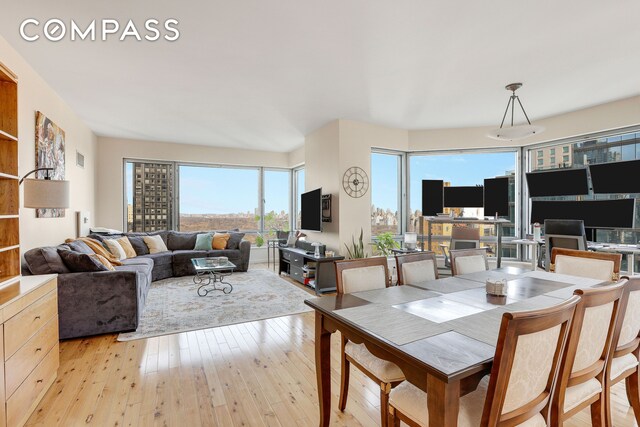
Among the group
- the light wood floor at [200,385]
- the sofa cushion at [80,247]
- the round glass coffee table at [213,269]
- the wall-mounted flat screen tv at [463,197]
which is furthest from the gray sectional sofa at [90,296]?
the wall-mounted flat screen tv at [463,197]

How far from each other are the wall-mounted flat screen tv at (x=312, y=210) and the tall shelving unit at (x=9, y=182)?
3881mm

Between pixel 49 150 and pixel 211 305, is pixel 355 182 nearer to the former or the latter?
pixel 211 305

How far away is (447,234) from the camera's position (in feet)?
19.2

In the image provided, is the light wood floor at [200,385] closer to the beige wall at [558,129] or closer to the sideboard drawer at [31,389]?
the sideboard drawer at [31,389]

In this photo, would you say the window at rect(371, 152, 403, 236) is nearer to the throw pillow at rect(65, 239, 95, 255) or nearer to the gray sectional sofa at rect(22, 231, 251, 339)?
the gray sectional sofa at rect(22, 231, 251, 339)

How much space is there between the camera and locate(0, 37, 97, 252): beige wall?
319 cm

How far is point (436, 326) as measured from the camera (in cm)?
144

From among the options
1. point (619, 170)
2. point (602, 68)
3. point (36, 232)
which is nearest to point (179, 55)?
point (36, 232)

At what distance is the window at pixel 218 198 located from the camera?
7316mm

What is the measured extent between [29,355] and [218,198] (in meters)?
5.89

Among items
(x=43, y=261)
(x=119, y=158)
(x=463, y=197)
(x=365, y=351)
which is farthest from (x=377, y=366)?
(x=119, y=158)

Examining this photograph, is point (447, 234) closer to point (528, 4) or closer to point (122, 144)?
point (528, 4)

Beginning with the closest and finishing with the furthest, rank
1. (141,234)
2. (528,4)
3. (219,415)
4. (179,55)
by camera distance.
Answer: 1. (219,415)
2. (528,4)
3. (179,55)
4. (141,234)

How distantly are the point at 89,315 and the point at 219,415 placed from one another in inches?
80.0
